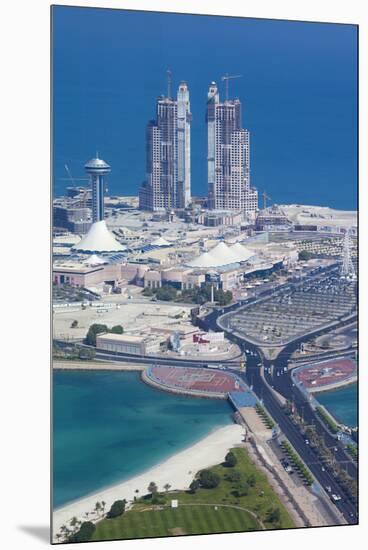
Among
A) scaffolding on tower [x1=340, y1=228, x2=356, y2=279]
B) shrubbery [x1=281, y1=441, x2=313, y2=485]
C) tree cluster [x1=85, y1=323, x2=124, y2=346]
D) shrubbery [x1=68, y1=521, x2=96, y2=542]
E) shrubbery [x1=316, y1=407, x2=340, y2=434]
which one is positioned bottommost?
shrubbery [x1=68, y1=521, x2=96, y2=542]

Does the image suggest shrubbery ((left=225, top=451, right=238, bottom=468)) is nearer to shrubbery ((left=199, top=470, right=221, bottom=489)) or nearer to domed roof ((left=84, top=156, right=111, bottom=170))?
Answer: shrubbery ((left=199, top=470, right=221, bottom=489))

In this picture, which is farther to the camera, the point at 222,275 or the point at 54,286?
the point at 222,275

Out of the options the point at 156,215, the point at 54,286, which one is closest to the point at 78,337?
the point at 54,286

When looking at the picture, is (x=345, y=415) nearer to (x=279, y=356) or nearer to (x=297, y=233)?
(x=279, y=356)

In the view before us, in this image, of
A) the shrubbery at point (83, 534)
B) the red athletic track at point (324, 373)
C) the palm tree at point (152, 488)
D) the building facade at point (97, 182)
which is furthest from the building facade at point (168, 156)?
the shrubbery at point (83, 534)

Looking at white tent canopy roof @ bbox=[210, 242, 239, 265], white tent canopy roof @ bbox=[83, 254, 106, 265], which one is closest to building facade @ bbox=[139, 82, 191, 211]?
white tent canopy roof @ bbox=[210, 242, 239, 265]

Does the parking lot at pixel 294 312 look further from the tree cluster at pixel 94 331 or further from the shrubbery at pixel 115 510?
the shrubbery at pixel 115 510
